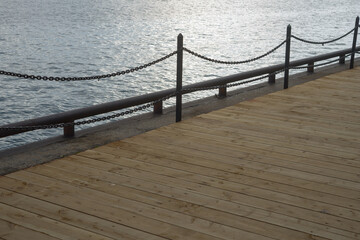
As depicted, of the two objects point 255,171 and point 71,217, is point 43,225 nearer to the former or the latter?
point 71,217

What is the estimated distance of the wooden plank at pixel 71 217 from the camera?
12.8 ft

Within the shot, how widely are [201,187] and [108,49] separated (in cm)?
3185

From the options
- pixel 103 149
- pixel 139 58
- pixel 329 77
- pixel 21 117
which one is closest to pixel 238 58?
pixel 139 58

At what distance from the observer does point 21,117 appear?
17.0m

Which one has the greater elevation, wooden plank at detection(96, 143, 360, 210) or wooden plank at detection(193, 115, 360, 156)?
wooden plank at detection(193, 115, 360, 156)

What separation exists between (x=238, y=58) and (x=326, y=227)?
29878 millimetres

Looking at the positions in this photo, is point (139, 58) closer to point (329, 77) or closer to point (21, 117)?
point (21, 117)

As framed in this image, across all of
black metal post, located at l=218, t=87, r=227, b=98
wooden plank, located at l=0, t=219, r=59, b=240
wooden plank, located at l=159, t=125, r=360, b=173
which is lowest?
wooden plank, located at l=0, t=219, r=59, b=240

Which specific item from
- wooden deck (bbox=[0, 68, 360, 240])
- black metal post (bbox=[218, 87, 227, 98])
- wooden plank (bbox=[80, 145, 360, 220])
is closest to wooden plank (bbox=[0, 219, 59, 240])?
wooden deck (bbox=[0, 68, 360, 240])

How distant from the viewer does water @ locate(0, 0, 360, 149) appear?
2008 centimetres

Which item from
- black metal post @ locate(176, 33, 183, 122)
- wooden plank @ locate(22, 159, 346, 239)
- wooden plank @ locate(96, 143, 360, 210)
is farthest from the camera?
black metal post @ locate(176, 33, 183, 122)

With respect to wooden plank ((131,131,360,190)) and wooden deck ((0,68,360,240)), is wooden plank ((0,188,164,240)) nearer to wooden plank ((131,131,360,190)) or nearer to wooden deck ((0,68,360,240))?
wooden deck ((0,68,360,240))

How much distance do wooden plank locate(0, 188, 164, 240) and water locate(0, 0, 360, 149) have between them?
871cm

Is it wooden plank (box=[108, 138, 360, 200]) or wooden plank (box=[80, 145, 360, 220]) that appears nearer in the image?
wooden plank (box=[80, 145, 360, 220])
